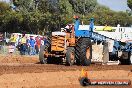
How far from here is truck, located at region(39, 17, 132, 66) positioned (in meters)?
22.4

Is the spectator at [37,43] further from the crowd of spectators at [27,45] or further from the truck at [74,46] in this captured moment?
the truck at [74,46]

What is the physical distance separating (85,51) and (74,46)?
659 millimetres

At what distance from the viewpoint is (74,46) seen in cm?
2261

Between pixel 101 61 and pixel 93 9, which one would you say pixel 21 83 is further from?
pixel 93 9

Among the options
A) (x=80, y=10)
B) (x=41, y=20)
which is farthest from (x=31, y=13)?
(x=80, y=10)

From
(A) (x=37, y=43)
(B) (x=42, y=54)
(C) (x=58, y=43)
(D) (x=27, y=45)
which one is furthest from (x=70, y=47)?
(A) (x=37, y=43)

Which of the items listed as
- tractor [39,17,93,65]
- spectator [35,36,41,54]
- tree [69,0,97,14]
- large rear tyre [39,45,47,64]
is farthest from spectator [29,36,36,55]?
tree [69,0,97,14]

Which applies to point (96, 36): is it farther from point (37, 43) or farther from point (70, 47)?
point (37, 43)

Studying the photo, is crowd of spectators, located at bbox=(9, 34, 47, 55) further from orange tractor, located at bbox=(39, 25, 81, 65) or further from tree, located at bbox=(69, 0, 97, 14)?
tree, located at bbox=(69, 0, 97, 14)

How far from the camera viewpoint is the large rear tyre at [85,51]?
73.2 ft

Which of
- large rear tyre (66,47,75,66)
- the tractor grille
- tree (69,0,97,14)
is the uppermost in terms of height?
tree (69,0,97,14)

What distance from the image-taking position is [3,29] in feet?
229

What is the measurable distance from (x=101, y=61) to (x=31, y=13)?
1653 inches

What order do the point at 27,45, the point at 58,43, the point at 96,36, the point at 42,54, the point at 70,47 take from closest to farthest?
the point at 70,47
the point at 58,43
the point at 42,54
the point at 96,36
the point at 27,45
